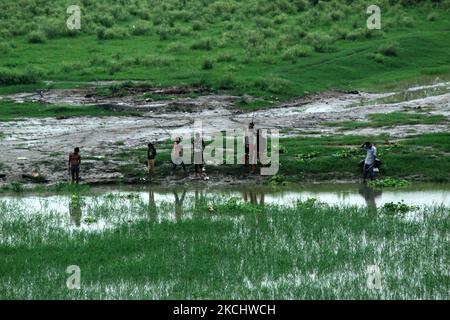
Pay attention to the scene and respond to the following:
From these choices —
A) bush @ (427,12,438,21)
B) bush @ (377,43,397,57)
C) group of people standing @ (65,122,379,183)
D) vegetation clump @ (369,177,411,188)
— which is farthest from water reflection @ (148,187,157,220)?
bush @ (427,12,438,21)

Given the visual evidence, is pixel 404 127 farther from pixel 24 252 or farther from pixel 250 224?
pixel 24 252

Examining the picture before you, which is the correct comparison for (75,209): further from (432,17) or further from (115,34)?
(432,17)

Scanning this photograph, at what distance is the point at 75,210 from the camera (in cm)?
2566

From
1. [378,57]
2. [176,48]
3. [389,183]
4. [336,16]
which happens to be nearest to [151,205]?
[389,183]

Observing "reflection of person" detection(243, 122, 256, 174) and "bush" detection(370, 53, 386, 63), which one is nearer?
"reflection of person" detection(243, 122, 256, 174)

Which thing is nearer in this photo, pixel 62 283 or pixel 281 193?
pixel 62 283

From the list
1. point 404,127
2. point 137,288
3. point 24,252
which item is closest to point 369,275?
point 137,288

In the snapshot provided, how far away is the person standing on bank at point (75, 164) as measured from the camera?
29.5 metres

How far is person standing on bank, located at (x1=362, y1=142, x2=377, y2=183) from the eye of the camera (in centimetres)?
2881

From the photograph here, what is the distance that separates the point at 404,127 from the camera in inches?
1388

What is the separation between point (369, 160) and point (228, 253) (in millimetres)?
10172

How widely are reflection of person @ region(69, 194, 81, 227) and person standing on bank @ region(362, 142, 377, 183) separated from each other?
8.64 meters

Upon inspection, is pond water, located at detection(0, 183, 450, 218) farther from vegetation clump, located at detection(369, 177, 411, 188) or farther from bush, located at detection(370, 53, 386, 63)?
bush, located at detection(370, 53, 386, 63)
